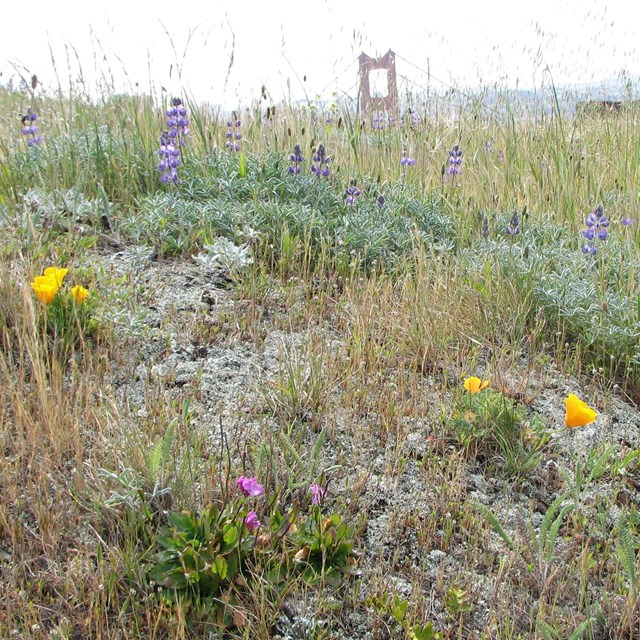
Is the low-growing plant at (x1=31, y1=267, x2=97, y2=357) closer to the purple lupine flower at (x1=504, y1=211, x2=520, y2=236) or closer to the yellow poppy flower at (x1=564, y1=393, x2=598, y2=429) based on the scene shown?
the yellow poppy flower at (x1=564, y1=393, x2=598, y2=429)

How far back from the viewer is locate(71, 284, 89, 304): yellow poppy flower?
265 cm

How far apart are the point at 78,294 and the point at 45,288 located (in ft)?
0.56

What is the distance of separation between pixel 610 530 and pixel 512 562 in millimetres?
438

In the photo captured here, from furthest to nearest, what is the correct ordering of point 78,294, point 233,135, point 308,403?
1. point 233,135
2. point 78,294
3. point 308,403

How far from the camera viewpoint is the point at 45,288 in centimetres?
253

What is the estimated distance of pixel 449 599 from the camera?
1.80 metres

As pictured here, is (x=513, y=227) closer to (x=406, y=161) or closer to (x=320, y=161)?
(x=320, y=161)

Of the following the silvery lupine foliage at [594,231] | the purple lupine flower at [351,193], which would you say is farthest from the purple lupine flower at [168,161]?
the silvery lupine foliage at [594,231]

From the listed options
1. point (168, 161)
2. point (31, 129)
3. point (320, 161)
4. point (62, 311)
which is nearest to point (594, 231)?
point (320, 161)

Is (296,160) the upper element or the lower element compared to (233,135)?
lower

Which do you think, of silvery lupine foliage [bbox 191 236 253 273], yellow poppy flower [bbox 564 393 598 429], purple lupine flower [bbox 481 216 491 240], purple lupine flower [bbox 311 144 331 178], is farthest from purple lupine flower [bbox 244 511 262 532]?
purple lupine flower [bbox 311 144 331 178]

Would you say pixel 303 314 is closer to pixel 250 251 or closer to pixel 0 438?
pixel 250 251

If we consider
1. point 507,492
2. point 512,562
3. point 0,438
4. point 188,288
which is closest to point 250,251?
point 188,288

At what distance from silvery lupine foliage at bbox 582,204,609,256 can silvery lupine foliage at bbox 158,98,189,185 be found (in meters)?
2.46
